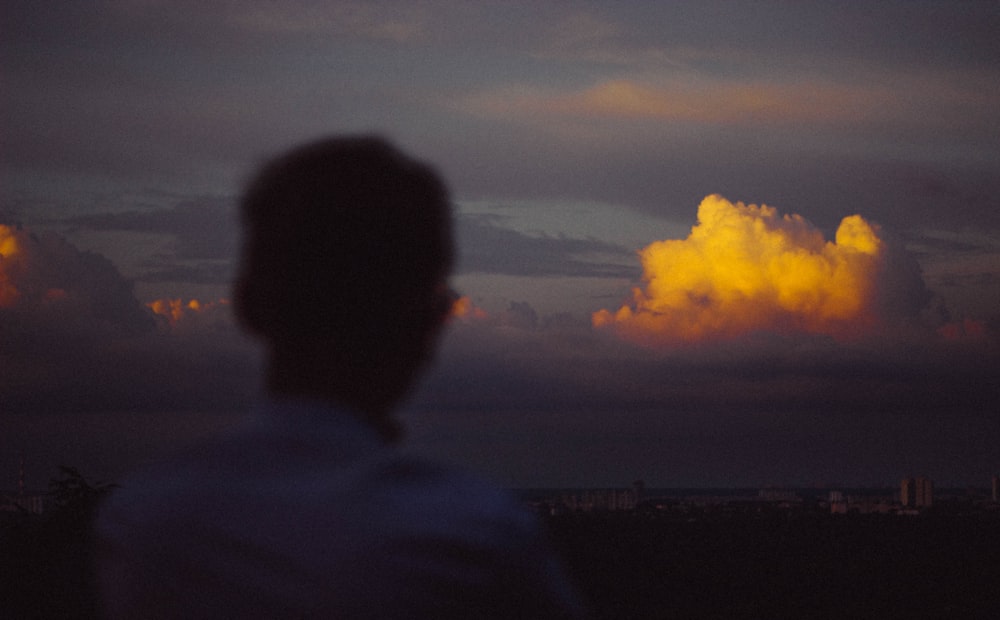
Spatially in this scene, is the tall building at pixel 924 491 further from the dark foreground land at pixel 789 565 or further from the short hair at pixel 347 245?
the short hair at pixel 347 245

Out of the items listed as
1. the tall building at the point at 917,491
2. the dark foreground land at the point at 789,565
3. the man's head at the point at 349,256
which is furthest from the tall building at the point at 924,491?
the man's head at the point at 349,256

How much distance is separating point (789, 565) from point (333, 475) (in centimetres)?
10446

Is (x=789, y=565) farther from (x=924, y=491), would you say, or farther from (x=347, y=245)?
(x=347, y=245)

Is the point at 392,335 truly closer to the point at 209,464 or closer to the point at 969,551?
the point at 209,464

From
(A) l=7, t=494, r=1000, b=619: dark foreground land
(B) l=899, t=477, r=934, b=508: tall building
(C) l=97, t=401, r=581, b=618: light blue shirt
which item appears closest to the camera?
(C) l=97, t=401, r=581, b=618: light blue shirt

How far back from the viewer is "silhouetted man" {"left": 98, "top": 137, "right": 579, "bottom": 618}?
5.64 ft

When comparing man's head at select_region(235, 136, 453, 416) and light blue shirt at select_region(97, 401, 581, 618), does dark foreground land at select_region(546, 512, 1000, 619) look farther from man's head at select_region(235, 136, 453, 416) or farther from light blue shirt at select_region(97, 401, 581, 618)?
light blue shirt at select_region(97, 401, 581, 618)

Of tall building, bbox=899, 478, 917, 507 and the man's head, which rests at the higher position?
the man's head

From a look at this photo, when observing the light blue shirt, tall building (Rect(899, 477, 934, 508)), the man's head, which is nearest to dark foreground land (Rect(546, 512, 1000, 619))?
tall building (Rect(899, 477, 934, 508))

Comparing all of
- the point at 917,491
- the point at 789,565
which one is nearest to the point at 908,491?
the point at 917,491

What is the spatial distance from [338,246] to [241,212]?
11.3 inches

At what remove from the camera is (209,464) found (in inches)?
75.5

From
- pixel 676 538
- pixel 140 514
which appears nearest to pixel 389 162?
pixel 140 514

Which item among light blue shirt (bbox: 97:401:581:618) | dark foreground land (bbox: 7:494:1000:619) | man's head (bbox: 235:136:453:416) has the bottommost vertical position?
dark foreground land (bbox: 7:494:1000:619)
